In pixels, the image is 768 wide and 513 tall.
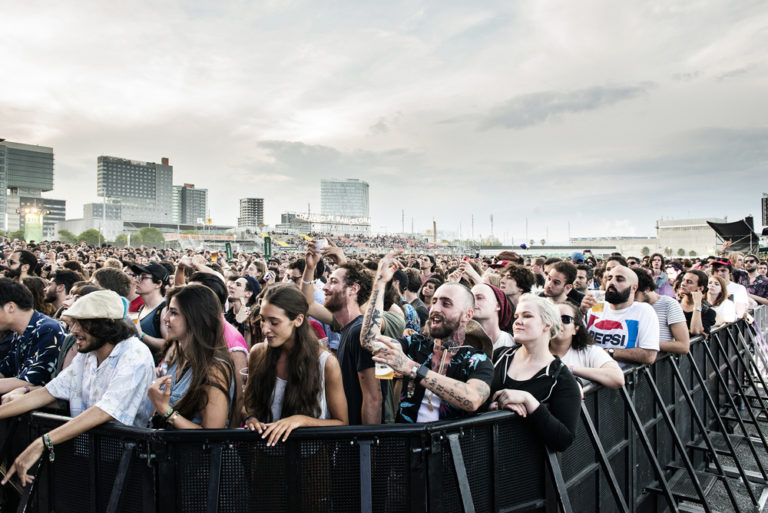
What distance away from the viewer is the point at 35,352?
3781 mm

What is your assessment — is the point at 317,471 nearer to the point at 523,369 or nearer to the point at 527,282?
the point at 523,369

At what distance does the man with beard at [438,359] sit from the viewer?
241cm

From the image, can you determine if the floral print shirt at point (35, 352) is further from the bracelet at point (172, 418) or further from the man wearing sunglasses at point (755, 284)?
the man wearing sunglasses at point (755, 284)

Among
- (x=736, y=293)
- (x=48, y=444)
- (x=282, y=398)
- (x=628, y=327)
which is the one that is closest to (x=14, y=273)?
(x=48, y=444)

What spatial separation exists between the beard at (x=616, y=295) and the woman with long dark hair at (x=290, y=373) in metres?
3.09

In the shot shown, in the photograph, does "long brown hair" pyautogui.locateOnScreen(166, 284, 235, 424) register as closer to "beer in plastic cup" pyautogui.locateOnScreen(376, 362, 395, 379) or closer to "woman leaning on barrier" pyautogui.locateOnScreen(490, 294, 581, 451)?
"beer in plastic cup" pyautogui.locateOnScreen(376, 362, 395, 379)

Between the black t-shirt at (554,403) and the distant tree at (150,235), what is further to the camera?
the distant tree at (150,235)

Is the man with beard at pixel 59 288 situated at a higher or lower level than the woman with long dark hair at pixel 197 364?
higher

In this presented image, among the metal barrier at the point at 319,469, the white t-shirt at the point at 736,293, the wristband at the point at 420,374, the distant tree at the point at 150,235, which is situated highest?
the distant tree at the point at 150,235

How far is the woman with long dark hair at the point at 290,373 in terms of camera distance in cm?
268

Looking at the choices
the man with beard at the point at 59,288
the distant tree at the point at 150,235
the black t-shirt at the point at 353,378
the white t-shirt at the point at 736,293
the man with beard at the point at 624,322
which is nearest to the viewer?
the black t-shirt at the point at 353,378

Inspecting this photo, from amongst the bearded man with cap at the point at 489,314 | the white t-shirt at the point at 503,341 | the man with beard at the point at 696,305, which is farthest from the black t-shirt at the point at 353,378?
the man with beard at the point at 696,305

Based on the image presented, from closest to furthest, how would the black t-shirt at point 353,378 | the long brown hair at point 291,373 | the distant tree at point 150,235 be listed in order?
the long brown hair at point 291,373 → the black t-shirt at point 353,378 → the distant tree at point 150,235

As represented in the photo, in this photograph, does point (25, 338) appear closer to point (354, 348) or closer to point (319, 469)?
point (354, 348)
